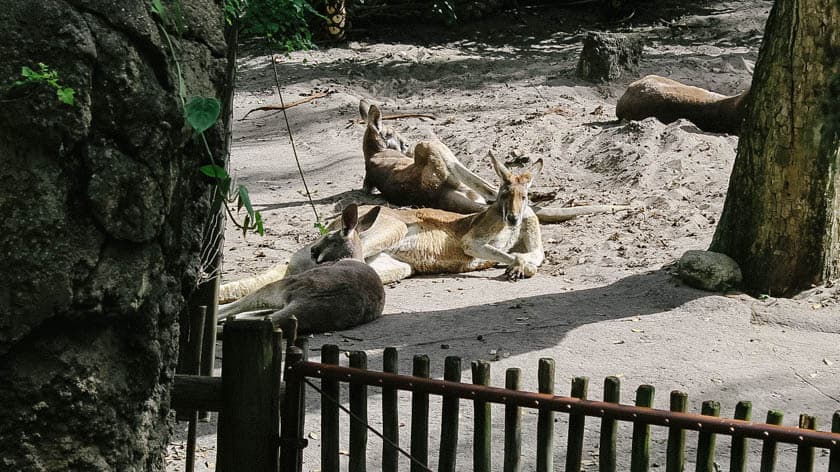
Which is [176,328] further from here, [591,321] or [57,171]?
[591,321]

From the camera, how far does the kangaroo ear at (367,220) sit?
881 centimetres

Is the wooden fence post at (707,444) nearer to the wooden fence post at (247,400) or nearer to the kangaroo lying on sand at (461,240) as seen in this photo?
the wooden fence post at (247,400)

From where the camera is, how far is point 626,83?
47.3 feet

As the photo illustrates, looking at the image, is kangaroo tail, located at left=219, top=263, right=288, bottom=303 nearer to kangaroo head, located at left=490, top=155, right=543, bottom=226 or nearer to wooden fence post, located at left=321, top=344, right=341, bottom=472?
kangaroo head, located at left=490, top=155, right=543, bottom=226

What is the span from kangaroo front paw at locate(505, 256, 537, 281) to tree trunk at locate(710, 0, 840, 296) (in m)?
1.85

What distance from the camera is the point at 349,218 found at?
27.8 ft

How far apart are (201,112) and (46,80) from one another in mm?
419

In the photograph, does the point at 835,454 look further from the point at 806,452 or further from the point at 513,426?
the point at 513,426

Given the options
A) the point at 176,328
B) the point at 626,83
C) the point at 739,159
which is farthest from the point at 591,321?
the point at 626,83

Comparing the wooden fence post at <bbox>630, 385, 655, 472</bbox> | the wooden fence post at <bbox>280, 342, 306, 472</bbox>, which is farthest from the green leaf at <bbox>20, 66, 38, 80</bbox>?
the wooden fence post at <bbox>630, 385, 655, 472</bbox>

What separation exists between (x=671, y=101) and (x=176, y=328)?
9.63 metres

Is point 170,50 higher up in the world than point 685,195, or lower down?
higher up

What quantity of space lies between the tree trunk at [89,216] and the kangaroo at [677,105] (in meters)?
9.43

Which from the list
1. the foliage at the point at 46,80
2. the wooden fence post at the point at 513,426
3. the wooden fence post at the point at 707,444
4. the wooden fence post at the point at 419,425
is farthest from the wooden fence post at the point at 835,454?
the foliage at the point at 46,80
